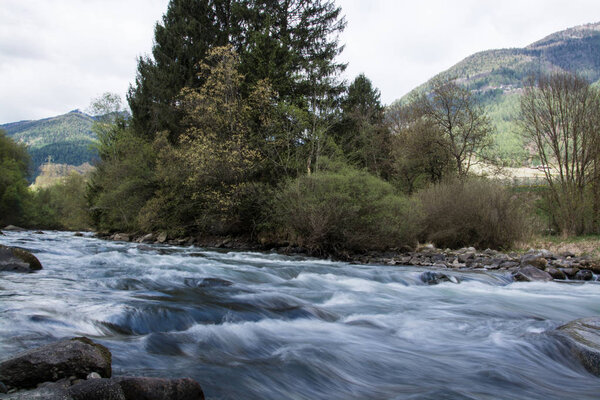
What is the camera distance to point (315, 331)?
662 centimetres

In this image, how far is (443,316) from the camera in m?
7.82

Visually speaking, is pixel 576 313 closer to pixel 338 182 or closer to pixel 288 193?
pixel 338 182

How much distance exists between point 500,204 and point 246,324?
1449 centimetres

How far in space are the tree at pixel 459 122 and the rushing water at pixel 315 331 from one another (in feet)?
54.6

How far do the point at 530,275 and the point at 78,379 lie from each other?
38.4 ft

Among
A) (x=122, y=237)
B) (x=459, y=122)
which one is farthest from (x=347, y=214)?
(x=122, y=237)

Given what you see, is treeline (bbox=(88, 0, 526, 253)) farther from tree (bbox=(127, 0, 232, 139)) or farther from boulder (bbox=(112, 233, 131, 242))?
boulder (bbox=(112, 233, 131, 242))

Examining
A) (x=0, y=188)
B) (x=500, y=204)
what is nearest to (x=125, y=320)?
(x=500, y=204)

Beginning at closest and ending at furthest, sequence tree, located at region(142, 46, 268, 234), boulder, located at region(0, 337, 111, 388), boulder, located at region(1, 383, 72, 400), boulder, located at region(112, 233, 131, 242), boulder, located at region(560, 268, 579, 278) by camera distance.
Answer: boulder, located at region(1, 383, 72, 400) → boulder, located at region(0, 337, 111, 388) → boulder, located at region(560, 268, 579, 278) → tree, located at region(142, 46, 268, 234) → boulder, located at region(112, 233, 131, 242)

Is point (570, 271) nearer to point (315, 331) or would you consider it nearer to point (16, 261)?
point (315, 331)

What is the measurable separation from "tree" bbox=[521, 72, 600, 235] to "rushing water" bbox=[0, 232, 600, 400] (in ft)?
39.4

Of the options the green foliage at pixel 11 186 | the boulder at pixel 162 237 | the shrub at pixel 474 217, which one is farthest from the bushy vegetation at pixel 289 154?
the green foliage at pixel 11 186

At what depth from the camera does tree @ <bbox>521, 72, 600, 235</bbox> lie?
68.2 ft

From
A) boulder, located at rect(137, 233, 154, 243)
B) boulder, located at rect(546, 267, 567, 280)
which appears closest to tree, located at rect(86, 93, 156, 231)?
boulder, located at rect(137, 233, 154, 243)
